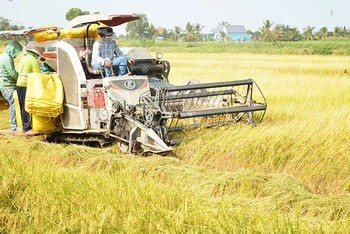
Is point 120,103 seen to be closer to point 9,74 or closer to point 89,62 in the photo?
point 89,62

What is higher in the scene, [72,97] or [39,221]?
[72,97]

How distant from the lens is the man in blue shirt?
744cm

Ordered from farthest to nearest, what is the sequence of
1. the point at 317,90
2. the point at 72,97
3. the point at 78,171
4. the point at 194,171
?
the point at 317,90 < the point at 72,97 < the point at 194,171 < the point at 78,171

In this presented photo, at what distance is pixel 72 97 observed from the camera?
7.27 m

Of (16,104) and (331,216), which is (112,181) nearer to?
(331,216)

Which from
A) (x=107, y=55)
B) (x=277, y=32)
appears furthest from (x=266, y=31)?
(x=107, y=55)

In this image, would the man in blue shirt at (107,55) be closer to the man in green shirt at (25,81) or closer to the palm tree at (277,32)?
the man in green shirt at (25,81)

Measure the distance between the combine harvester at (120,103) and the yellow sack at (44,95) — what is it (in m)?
0.16

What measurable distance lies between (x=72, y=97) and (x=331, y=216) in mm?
4337

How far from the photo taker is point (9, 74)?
7.99 m

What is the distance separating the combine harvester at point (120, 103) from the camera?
6387 millimetres

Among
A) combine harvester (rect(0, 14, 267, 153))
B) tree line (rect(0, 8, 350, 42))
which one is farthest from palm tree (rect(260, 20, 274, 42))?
combine harvester (rect(0, 14, 267, 153))

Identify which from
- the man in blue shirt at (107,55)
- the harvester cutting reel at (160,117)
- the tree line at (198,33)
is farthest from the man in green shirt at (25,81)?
Result: the tree line at (198,33)

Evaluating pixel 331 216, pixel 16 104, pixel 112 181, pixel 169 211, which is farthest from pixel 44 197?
pixel 16 104
